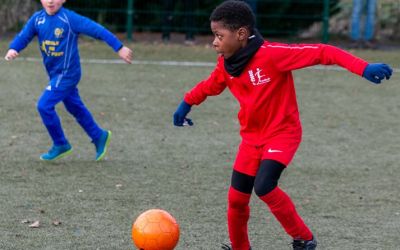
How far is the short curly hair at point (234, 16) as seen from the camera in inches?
206

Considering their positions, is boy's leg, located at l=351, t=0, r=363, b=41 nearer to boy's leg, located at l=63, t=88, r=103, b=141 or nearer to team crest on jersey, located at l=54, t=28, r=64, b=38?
boy's leg, located at l=63, t=88, r=103, b=141

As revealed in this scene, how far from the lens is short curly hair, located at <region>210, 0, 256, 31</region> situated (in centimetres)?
523

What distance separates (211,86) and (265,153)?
2.00ft

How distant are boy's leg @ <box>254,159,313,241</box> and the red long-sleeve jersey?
19cm

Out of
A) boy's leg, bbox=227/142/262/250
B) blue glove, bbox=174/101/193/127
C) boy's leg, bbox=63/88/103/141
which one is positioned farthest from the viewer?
boy's leg, bbox=63/88/103/141

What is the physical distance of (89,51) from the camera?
16.3 metres

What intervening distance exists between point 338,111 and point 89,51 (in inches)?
250

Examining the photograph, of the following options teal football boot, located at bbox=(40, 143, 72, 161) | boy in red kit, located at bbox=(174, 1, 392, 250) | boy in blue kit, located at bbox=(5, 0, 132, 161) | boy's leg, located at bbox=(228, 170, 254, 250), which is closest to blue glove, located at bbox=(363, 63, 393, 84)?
boy in red kit, located at bbox=(174, 1, 392, 250)

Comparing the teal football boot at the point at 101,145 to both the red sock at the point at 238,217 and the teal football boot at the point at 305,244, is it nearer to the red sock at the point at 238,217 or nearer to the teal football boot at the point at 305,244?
the red sock at the point at 238,217

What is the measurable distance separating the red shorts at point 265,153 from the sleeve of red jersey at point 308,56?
0.43 meters

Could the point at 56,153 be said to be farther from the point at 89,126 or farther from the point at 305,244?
the point at 305,244

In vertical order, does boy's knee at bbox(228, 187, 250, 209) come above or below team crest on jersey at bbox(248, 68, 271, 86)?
below

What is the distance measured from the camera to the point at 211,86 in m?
5.58

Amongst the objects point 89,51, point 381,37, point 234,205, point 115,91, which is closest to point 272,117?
point 234,205
